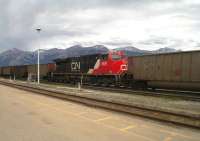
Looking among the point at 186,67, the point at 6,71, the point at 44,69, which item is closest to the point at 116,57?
the point at 186,67

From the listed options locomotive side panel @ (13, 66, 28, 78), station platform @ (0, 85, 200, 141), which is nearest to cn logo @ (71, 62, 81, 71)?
station platform @ (0, 85, 200, 141)

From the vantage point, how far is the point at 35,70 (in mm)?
49562

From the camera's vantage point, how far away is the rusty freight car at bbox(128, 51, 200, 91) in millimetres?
17406

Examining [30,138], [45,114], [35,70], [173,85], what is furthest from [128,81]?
[35,70]

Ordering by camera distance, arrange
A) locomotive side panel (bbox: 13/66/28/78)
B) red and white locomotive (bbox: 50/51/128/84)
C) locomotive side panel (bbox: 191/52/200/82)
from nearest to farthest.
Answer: locomotive side panel (bbox: 191/52/200/82) → red and white locomotive (bbox: 50/51/128/84) → locomotive side panel (bbox: 13/66/28/78)

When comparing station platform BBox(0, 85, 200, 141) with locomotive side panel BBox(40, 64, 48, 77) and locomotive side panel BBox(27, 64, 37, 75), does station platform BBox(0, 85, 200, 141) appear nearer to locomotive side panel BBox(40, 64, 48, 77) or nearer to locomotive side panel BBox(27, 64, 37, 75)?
locomotive side panel BBox(40, 64, 48, 77)

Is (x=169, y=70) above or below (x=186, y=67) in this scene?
below

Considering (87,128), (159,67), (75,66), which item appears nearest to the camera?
(87,128)

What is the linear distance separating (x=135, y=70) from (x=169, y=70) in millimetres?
4372

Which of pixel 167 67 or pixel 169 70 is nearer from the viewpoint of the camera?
pixel 169 70

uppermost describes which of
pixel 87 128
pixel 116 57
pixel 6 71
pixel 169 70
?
pixel 116 57

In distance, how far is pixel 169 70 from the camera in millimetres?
19359

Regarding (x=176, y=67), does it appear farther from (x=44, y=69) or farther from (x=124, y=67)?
(x=44, y=69)

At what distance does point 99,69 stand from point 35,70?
24789 mm
